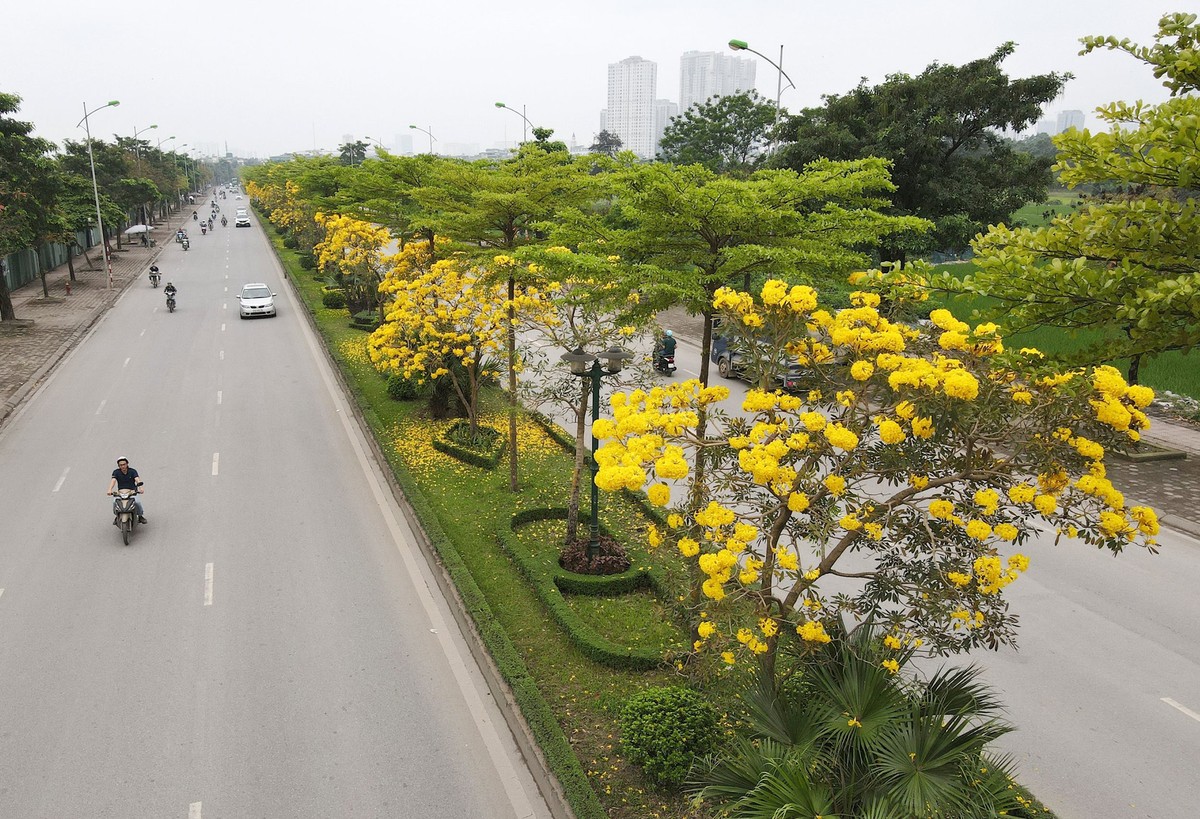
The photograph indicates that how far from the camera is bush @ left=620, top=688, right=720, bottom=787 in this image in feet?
23.0

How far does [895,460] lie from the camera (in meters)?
5.76

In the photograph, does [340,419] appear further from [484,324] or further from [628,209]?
[628,209]

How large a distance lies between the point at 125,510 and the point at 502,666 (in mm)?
7242

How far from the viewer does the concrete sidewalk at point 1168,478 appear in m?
13.6

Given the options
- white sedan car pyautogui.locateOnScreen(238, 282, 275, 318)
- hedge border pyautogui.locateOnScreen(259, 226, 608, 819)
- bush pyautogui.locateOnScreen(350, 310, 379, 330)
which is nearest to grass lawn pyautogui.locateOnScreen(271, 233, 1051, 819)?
hedge border pyautogui.locateOnScreen(259, 226, 608, 819)

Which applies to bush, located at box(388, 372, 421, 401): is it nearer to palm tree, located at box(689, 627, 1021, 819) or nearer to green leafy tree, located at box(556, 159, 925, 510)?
green leafy tree, located at box(556, 159, 925, 510)

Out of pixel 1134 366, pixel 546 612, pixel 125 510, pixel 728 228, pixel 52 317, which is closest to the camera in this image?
pixel 728 228

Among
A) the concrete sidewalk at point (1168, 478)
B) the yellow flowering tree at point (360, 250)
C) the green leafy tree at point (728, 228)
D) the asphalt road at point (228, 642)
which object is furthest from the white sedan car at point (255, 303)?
the green leafy tree at point (728, 228)

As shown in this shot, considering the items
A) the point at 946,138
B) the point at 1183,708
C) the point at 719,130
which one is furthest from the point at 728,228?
the point at 719,130

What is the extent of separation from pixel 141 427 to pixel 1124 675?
1895 cm

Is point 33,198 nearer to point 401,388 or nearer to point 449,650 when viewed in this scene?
point 401,388

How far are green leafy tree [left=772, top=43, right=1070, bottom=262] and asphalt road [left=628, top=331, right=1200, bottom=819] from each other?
13897 mm

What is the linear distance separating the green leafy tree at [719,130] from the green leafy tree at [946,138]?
21.2 meters

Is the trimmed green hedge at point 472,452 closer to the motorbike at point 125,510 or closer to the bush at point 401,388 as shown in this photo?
the bush at point 401,388
